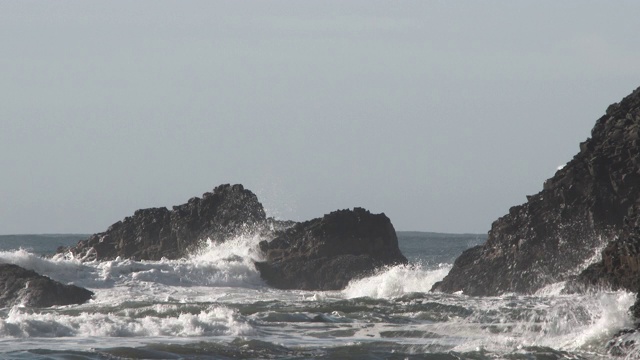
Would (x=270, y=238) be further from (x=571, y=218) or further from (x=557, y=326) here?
(x=557, y=326)

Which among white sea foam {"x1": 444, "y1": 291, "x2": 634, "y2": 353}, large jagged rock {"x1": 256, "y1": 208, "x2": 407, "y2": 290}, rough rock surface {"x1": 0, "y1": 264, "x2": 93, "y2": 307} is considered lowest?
white sea foam {"x1": 444, "y1": 291, "x2": 634, "y2": 353}

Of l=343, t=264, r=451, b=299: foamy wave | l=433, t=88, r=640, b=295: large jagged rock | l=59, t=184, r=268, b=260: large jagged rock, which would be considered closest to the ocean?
l=343, t=264, r=451, b=299: foamy wave

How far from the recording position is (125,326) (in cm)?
3047

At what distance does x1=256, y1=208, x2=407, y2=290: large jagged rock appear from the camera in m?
48.2

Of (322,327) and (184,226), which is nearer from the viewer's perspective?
(322,327)

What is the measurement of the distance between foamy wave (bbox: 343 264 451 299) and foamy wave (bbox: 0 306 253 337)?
13460mm

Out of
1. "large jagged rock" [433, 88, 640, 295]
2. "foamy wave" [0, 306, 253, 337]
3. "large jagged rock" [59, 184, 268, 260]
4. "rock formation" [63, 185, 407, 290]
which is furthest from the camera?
"large jagged rock" [59, 184, 268, 260]

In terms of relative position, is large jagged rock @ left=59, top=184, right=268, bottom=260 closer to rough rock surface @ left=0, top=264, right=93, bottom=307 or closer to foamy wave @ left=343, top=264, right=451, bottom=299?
foamy wave @ left=343, top=264, right=451, bottom=299

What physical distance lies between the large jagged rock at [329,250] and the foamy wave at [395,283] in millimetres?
1046

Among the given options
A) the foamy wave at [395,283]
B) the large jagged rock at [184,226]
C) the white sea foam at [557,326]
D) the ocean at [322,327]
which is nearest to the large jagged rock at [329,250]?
the foamy wave at [395,283]

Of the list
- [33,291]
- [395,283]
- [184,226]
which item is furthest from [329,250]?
[33,291]

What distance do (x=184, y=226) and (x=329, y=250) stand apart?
29.3 feet

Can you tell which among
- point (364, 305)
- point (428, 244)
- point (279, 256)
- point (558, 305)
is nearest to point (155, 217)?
point (279, 256)

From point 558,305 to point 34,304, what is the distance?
1550 cm
